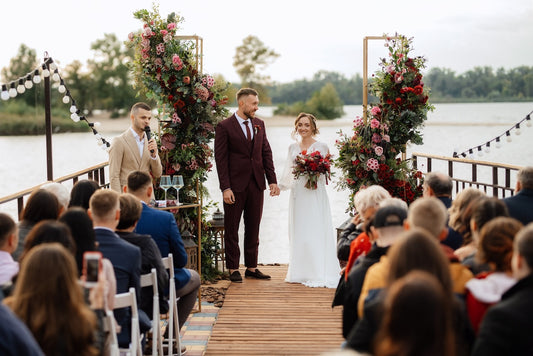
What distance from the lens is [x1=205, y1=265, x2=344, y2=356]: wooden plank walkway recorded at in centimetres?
450

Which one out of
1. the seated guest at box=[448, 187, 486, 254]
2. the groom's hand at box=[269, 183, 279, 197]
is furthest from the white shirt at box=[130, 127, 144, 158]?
the seated guest at box=[448, 187, 486, 254]

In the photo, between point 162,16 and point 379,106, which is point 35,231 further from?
point 379,106

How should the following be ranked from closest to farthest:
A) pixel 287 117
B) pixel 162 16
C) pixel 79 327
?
pixel 79 327, pixel 162 16, pixel 287 117

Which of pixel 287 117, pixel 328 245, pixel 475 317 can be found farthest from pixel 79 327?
pixel 287 117

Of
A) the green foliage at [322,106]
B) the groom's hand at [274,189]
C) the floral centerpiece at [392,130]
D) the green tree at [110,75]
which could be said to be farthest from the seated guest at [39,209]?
the green tree at [110,75]

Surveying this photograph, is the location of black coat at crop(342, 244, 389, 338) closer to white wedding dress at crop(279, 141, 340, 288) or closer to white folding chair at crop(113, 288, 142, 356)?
white folding chair at crop(113, 288, 142, 356)

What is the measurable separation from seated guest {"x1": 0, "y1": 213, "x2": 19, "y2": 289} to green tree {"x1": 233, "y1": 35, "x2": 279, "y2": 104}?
13.8m

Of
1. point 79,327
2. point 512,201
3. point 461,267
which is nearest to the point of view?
point 79,327

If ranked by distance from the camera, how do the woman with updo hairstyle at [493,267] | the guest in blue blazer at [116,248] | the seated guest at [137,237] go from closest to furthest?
the woman with updo hairstyle at [493,267], the guest in blue blazer at [116,248], the seated guest at [137,237]

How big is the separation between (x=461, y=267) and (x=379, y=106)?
4000 mm

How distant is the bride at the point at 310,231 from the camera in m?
6.34

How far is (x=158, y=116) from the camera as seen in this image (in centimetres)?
607

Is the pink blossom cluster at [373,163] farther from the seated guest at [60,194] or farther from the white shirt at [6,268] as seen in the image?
the white shirt at [6,268]

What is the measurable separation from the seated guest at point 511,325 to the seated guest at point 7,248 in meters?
1.81
